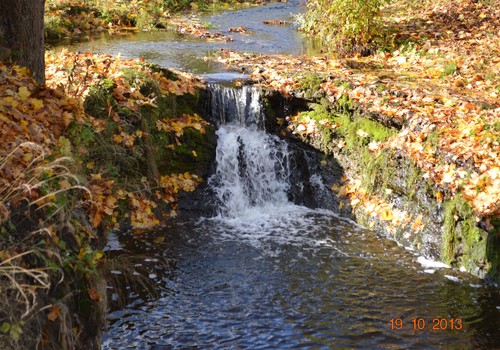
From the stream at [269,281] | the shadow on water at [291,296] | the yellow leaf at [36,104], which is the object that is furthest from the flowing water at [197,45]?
the yellow leaf at [36,104]

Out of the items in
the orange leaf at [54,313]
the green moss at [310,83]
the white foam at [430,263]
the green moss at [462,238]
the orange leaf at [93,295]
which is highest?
the green moss at [310,83]

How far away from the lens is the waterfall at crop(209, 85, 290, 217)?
29.8 ft

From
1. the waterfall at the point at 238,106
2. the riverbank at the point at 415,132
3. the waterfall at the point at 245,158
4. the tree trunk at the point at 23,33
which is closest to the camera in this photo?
the tree trunk at the point at 23,33

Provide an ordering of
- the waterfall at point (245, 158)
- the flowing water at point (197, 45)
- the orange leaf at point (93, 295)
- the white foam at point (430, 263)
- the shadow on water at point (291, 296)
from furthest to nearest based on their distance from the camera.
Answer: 1. the flowing water at point (197, 45)
2. the waterfall at point (245, 158)
3. the white foam at point (430, 263)
4. the shadow on water at point (291, 296)
5. the orange leaf at point (93, 295)

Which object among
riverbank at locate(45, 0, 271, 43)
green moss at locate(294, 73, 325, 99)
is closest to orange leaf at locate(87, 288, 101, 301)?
green moss at locate(294, 73, 325, 99)

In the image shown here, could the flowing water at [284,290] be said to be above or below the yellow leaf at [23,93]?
below

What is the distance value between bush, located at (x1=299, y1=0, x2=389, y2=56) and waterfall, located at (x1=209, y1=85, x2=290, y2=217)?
367 centimetres

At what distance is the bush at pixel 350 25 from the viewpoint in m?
12.1

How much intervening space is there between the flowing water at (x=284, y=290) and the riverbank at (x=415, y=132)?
44cm

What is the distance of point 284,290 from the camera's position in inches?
251

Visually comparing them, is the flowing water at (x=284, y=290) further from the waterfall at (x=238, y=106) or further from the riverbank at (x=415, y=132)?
the waterfall at (x=238, y=106)

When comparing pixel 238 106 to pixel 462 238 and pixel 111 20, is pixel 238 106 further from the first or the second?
pixel 111 20

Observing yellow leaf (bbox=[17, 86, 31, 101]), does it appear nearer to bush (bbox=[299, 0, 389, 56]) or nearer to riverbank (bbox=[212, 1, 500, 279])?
riverbank (bbox=[212, 1, 500, 279])

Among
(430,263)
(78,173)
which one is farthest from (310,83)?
(78,173)
